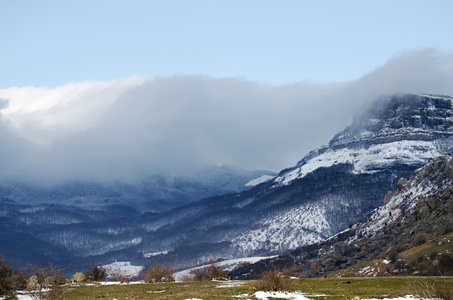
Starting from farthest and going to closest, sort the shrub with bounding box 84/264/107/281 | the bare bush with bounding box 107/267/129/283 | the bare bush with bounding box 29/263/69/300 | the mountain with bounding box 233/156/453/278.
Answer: the mountain with bounding box 233/156/453/278 < the shrub with bounding box 84/264/107/281 < the bare bush with bounding box 107/267/129/283 < the bare bush with bounding box 29/263/69/300

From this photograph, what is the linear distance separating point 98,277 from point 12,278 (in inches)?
1383

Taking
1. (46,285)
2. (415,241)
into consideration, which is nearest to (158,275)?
(46,285)

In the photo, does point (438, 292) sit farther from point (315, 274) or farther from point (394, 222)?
point (394, 222)

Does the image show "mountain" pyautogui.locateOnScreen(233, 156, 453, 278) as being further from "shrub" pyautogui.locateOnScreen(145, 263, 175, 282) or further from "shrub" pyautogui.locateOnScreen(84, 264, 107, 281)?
"shrub" pyautogui.locateOnScreen(84, 264, 107, 281)

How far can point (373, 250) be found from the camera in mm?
170625

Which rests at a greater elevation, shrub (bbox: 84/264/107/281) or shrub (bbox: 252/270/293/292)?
shrub (bbox: 252/270/293/292)

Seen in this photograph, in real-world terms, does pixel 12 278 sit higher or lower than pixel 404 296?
higher

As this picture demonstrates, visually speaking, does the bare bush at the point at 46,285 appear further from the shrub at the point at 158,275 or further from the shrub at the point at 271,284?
the shrub at the point at 158,275

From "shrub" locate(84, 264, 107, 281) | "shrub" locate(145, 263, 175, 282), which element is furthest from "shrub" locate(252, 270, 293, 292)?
"shrub" locate(84, 264, 107, 281)

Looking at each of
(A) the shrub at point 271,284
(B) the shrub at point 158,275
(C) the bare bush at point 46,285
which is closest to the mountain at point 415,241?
(B) the shrub at point 158,275

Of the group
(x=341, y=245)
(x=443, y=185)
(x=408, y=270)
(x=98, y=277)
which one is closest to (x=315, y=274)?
(x=341, y=245)

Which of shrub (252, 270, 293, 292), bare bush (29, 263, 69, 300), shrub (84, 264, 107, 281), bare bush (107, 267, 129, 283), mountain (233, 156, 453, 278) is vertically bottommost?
mountain (233, 156, 453, 278)

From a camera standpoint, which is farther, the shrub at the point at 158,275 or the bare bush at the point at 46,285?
the shrub at the point at 158,275

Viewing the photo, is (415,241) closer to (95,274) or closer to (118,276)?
(118,276)
